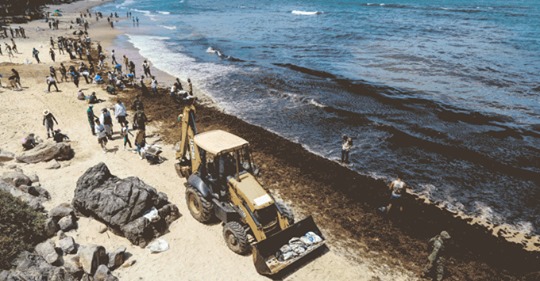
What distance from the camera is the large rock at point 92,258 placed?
8.12 metres

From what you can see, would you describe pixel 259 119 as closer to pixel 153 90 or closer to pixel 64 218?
pixel 153 90

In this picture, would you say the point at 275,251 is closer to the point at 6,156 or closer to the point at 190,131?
the point at 190,131

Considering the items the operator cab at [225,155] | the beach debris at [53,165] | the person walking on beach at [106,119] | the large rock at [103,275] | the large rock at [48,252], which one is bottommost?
the large rock at [103,275]

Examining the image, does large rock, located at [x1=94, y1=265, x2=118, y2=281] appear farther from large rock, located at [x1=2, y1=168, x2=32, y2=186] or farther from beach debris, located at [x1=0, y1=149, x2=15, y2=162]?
beach debris, located at [x1=0, y1=149, x2=15, y2=162]

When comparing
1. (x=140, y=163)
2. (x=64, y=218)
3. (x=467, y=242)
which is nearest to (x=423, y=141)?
(x=467, y=242)

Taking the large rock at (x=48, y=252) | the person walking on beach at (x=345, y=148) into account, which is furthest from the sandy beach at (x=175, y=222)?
the person walking on beach at (x=345, y=148)

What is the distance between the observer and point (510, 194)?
13.6 meters

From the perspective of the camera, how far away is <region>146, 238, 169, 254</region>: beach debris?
30.7 ft

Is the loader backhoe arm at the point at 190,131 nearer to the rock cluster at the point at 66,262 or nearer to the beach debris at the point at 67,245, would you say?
the rock cluster at the point at 66,262

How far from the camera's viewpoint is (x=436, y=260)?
8.91 meters

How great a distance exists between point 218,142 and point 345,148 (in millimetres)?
7640

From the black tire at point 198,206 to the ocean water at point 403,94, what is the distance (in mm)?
7960

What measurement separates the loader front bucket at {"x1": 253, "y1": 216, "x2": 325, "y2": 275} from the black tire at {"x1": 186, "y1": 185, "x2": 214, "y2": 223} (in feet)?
7.78

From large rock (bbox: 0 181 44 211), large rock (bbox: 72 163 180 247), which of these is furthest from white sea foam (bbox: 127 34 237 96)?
large rock (bbox: 0 181 44 211)
